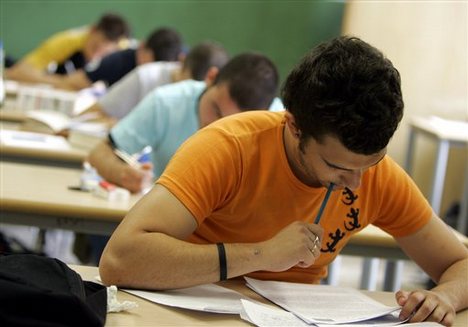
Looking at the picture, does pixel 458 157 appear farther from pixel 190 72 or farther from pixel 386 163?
pixel 386 163

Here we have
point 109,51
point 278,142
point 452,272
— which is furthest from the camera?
point 109,51

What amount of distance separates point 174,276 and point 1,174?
1.17 m

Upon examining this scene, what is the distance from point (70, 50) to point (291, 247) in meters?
5.09

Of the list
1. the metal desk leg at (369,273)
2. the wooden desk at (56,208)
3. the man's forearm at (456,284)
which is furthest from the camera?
the metal desk leg at (369,273)

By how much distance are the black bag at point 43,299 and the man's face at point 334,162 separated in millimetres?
468

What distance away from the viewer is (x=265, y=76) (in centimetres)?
233

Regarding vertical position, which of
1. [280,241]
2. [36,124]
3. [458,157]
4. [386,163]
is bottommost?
[458,157]

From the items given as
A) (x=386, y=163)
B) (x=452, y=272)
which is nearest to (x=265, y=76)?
(x=386, y=163)

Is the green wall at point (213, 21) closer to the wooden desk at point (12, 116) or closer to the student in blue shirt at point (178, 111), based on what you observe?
the wooden desk at point (12, 116)

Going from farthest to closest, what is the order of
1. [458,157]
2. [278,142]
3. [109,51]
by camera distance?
[109,51]
[458,157]
[278,142]

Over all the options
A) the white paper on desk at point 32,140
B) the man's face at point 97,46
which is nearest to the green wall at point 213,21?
the man's face at point 97,46

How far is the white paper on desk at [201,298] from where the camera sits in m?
1.45

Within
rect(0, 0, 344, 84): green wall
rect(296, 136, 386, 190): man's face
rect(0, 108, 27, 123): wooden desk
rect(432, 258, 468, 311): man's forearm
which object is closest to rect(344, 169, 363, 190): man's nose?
rect(296, 136, 386, 190): man's face

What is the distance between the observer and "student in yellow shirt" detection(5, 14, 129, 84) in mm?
5871
